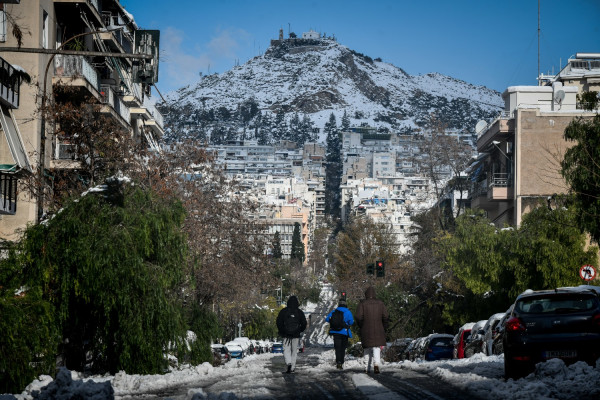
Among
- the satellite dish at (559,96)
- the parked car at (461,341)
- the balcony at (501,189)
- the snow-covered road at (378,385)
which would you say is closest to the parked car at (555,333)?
the snow-covered road at (378,385)

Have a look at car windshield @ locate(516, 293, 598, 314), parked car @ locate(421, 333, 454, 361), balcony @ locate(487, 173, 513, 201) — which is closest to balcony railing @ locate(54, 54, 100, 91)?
parked car @ locate(421, 333, 454, 361)

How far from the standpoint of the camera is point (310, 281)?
5625 inches

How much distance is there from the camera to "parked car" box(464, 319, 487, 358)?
25531mm

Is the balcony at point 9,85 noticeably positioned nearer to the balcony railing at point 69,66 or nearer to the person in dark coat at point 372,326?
the balcony railing at point 69,66

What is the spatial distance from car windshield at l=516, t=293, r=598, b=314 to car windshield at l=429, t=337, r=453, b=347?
17.4 m

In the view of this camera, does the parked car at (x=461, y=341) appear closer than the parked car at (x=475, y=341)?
No

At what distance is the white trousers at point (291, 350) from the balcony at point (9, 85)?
45.3ft

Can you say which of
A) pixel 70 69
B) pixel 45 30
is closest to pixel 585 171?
pixel 70 69

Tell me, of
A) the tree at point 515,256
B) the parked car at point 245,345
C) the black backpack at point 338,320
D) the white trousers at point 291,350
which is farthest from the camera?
the parked car at point 245,345

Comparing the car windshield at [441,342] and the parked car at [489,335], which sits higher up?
the parked car at [489,335]

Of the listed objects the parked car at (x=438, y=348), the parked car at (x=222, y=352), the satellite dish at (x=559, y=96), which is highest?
the satellite dish at (x=559, y=96)

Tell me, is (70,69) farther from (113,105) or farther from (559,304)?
(559,304)

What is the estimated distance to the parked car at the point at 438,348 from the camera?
31453 mm

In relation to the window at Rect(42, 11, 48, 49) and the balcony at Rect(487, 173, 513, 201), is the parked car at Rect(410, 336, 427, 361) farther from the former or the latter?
the balcony at Rect(487, 173, 513, 201)
